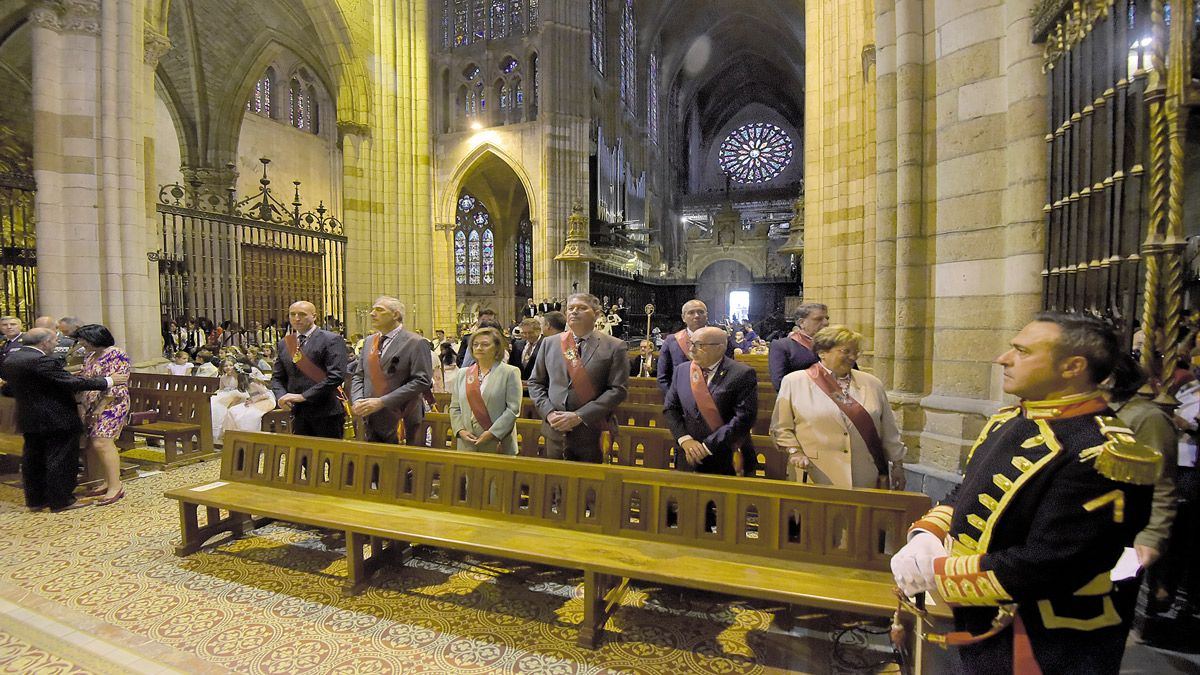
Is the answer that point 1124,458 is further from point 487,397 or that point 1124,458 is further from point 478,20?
point 478,20

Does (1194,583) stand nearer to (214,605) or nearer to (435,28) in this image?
(214,605)

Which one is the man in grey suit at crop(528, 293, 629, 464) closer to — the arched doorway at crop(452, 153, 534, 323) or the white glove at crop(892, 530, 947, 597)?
the white glove at crop(892, 530, 947, 597)

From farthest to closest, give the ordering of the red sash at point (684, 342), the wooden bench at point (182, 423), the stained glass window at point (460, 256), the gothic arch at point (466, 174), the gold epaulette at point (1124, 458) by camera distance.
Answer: the stained glass window at point (460, 256), the gothic arch at point (466, 174), the wooden bench at point (182, 423), the red sash at point (684, 342), the gold epaulette at point (1124, 458)

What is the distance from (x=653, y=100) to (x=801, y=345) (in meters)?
27.6

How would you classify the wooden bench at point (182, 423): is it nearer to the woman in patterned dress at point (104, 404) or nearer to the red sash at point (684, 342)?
the woman in patterned dress at point (104, 404)

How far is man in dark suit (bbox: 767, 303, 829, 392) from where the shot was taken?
3918 millimetres

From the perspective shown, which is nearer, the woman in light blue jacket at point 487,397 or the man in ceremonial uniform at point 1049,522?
the man in ceremonial uniform at point 1049,522

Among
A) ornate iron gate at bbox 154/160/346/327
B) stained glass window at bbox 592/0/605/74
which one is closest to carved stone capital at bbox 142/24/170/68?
ornate iron gate at bbox 154/160/346/327

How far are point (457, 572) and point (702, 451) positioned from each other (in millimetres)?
1683

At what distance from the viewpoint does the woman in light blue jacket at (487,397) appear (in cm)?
366

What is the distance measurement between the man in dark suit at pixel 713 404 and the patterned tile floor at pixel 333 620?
786 millimetres

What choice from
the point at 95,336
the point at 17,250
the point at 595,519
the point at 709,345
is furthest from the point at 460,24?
the point at 595,519

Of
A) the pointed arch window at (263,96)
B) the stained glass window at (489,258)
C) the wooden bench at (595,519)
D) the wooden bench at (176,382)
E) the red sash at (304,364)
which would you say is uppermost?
the pointed arch window at (263,96)

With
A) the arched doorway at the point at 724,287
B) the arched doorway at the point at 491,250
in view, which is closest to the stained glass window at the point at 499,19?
the arched doorway at the point at 491,250
